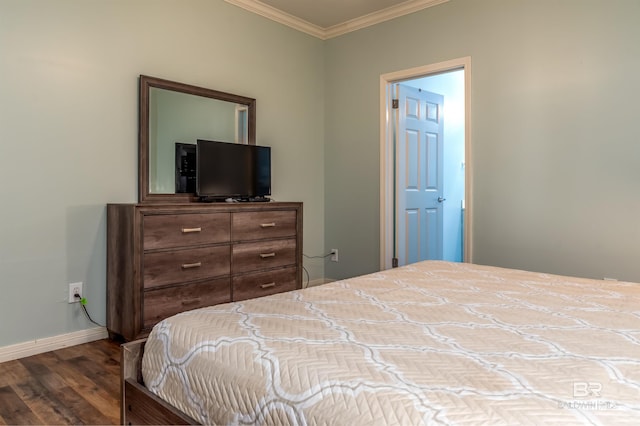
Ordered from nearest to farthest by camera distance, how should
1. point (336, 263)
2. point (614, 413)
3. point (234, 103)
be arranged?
point (614, 413) < point (234, 103) < point (336, 263)

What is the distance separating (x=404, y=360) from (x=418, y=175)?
335cm

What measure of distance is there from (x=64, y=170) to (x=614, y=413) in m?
2.85

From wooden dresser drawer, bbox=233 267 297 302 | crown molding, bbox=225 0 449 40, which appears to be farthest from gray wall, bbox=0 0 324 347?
wooden dresser drawer, bbox=233 267 297 302

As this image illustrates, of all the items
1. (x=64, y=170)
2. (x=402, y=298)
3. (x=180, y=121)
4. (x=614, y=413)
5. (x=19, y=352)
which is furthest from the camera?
(x=180, y=121)

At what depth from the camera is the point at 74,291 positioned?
268 cm

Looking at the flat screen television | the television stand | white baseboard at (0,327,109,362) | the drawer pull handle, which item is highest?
the flat screen television

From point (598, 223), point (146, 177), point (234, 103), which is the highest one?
point (234, 103)

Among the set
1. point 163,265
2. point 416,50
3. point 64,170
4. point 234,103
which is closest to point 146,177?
point 64,170

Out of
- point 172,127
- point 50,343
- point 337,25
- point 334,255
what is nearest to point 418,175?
point 334,255

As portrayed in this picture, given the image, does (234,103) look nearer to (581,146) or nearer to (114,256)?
(114,256)

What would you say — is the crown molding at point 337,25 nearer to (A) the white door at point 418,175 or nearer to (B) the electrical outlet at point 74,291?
Result: (A) the white door at point 418,175

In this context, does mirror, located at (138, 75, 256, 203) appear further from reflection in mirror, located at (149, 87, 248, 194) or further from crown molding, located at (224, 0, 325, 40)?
crown molding, located at (224, 0, 325, 40)

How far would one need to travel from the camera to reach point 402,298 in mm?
1546

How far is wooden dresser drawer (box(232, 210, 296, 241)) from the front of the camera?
304 centimetres
